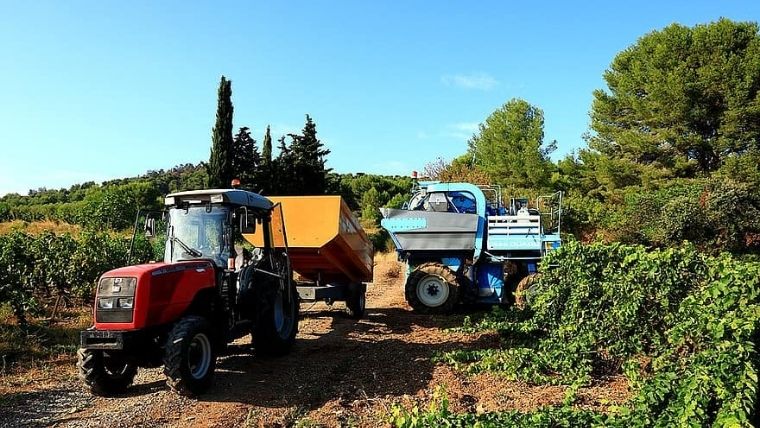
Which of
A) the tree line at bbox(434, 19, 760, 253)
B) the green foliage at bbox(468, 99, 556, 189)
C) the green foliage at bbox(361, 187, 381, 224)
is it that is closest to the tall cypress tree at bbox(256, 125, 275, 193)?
the green foliage at bbox(361, 187, 381, 224)

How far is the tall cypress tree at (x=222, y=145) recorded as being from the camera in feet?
91.2

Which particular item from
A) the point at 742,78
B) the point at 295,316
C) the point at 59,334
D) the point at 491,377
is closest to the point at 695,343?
the point at 491,377

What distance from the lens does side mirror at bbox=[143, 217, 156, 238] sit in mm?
7160

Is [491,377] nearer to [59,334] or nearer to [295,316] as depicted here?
[295,316]

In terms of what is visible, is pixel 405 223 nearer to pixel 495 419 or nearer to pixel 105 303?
pixel 105 303

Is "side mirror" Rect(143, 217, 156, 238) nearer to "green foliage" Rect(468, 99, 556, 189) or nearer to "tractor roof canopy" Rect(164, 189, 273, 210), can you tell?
"tractor roof canopy" Rect(164, 189, 273, 210)

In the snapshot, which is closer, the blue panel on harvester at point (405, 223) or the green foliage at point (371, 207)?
the blue panel on harvester at point (405, 223)

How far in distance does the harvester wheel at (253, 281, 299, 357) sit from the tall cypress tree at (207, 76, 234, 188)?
19.7 meters

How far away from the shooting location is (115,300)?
229 inches

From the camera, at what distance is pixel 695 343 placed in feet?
19.9

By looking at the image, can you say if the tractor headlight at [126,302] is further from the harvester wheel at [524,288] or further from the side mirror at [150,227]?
the harvester wheel at [524,288]

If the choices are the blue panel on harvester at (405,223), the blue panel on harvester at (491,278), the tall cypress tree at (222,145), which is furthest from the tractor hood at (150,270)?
the tall cypress tree at (222,145)

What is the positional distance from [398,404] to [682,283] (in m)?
3.82

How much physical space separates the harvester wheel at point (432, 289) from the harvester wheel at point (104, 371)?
696 centimetres
